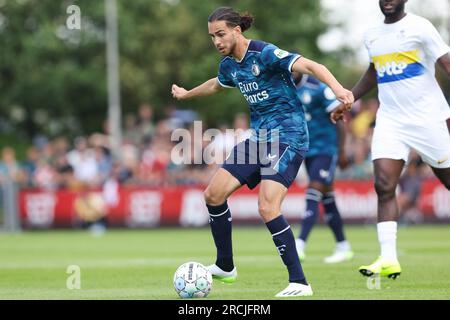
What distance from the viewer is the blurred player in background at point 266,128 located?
364 inches

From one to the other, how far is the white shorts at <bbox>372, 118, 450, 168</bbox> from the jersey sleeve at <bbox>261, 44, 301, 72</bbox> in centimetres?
162

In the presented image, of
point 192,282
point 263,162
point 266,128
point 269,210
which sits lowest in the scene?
point 192,282

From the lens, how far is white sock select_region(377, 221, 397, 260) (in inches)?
396

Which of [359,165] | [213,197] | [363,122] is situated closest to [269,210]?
[213,197]

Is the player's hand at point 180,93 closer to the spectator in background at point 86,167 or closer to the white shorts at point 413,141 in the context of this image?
the white shorts at point 413,141

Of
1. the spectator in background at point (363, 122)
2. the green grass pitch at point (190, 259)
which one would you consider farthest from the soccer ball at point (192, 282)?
the spectator in background at point (363, 122)

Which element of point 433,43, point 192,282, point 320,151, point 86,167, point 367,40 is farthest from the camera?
point 86,167

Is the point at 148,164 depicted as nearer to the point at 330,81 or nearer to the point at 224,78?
the point at 224,78

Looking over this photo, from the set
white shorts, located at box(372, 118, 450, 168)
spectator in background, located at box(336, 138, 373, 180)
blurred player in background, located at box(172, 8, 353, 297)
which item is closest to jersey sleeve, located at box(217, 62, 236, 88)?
blurred player in background, located at box(172, 8, 353, 297)

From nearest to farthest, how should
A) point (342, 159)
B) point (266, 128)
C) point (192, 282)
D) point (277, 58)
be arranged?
point (192, 282), point (277, 58), point (266, 128), point (342, 159)

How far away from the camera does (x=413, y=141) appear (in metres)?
10.3

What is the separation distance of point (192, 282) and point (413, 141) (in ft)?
9.54
